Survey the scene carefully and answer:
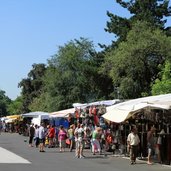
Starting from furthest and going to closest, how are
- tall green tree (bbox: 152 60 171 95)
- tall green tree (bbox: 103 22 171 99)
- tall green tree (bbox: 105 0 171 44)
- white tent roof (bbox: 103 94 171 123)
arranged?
tall green tree (bbox: 105 0 171 44) < tall green tree (bbox: 103 22 171 99) < tall green tree (bbox: 152 60 171 95) < white tent roof (bbox: 103 94 171 123)

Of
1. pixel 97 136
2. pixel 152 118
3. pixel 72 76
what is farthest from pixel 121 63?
pixel 152 118

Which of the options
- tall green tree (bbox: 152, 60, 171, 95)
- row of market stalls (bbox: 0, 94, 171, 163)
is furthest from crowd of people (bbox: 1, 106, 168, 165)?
tall green tree (bbox: 152, 60, 171, 95)

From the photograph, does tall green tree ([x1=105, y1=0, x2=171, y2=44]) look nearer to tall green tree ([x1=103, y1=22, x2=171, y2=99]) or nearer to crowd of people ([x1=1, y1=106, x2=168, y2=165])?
tall green tree ([x1=103, y1=22, x2=171, y2=99])

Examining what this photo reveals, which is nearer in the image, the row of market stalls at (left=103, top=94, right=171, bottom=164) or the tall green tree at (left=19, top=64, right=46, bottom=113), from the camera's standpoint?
the row of market stalls at (left=103, top=94, right=171, bottom=164)

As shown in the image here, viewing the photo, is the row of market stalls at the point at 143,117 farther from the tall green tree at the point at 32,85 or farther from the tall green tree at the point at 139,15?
the tall green tree at the point at 32,85

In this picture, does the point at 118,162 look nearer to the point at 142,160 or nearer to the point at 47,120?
the point at 142,160

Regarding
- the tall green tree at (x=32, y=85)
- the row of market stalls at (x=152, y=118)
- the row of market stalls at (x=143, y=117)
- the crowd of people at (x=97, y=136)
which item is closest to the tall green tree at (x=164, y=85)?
the crowd of people at (x=97, y=136)

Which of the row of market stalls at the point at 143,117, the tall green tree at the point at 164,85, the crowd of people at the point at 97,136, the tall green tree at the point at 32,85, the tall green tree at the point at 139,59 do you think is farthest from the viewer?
the tall green tree at the point at 32,85

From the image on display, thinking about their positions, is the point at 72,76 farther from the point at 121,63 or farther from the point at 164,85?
the point at 164,85

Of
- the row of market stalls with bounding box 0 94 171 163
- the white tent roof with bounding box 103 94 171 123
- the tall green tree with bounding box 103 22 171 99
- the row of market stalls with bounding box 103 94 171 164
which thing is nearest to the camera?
the white tent roof with bounding box 103 94 171 123

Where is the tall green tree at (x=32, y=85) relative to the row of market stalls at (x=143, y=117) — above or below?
above

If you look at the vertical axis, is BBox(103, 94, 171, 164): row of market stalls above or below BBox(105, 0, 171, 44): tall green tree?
below

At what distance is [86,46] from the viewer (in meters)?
67.4

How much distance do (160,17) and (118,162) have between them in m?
41.8
